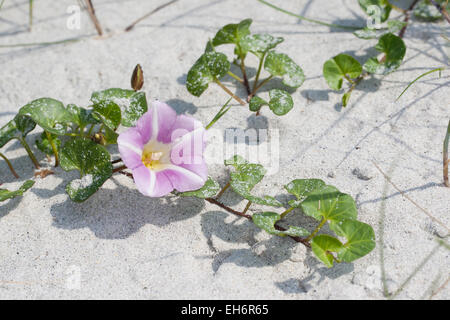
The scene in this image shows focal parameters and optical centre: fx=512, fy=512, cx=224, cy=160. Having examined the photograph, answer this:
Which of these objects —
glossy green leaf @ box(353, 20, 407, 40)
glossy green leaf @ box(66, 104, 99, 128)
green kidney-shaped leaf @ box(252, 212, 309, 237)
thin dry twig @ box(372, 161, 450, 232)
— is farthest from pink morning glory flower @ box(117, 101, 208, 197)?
glossy green leaf @ box(353, 20, 407, 40)

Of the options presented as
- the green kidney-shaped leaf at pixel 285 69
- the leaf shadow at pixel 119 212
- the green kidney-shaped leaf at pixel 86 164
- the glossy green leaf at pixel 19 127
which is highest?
the green kidney-shaped leaf at pixel 285 69

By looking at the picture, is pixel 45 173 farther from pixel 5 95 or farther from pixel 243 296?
pixel 243 296

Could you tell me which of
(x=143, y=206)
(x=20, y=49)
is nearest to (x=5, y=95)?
(x=20, y=49)

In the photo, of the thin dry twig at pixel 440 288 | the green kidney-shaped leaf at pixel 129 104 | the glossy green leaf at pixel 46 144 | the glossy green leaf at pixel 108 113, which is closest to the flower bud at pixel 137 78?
the green kidney-shaped leaf at pixel 129 104

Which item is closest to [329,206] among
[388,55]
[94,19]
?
[388,55]

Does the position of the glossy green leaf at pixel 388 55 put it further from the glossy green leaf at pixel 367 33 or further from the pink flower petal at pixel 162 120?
the pink flower petal at pixel 162 120
